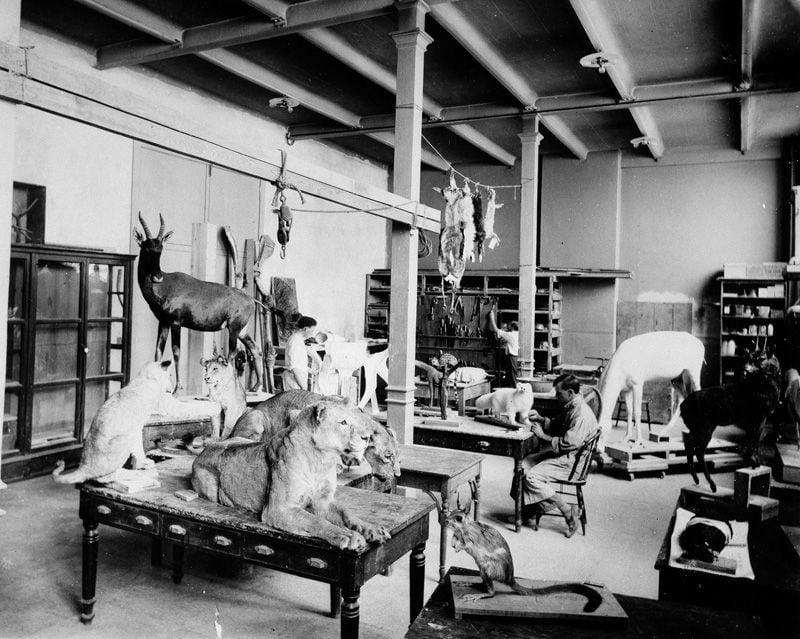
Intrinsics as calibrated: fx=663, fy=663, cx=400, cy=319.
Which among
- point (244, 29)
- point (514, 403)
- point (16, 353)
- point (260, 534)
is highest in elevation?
point (244, 29)

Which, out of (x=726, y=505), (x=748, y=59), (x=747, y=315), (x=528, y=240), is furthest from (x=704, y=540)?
(x=747, y=315)

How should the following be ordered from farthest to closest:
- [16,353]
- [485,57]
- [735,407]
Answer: [485,57], [16,353], [735,407]

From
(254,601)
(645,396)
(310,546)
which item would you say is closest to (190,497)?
(310,546)

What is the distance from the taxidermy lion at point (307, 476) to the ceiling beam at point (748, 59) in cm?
632

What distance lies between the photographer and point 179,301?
4.94 metres

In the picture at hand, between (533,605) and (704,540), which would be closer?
(533,605)

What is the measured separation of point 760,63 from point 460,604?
338 inches

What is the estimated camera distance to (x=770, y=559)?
335 cm

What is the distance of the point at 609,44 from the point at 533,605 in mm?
7161

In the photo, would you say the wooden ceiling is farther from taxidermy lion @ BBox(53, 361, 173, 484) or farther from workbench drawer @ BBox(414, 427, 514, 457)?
taxidermy lion @ BBox(53, 361, 173, 484)

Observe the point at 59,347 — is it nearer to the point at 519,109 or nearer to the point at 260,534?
the point at 260,534

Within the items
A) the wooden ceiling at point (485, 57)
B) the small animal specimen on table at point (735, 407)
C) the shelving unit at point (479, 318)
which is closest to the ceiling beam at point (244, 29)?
the wooden ceiling at point (485, 57)

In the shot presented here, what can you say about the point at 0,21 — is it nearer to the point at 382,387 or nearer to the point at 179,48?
the point at 179,48

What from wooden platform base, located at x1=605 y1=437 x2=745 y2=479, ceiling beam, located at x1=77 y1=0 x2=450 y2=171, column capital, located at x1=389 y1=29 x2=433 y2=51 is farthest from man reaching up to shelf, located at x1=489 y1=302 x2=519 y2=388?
column capital, located at x1=389 y1=29 x2=433 y2=51
